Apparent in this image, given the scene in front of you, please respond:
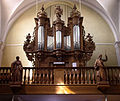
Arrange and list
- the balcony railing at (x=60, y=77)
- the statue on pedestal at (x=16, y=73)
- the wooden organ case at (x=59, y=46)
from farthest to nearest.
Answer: the wooden organ case at (x=59, y=46)
the balcony railing at (x=60, y=77)
the statue on pedestal at (x=16, y=73)

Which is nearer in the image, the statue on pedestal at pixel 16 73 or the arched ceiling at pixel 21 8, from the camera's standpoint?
the statue on pedestal at pixel 16 73

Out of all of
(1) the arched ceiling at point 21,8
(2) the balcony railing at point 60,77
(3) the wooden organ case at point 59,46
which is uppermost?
(1) the arched ceiling at point 21,8

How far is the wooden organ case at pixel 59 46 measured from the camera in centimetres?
1203

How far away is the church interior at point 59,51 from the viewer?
33.0 feet

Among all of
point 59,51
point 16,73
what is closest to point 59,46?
point 59,51

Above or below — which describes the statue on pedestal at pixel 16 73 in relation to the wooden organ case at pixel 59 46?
below

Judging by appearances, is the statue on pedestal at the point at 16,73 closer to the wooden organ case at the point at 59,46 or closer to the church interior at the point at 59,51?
the church interior at the point at 59,51

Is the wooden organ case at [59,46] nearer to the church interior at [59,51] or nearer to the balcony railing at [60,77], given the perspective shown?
the church interior at [59,51]

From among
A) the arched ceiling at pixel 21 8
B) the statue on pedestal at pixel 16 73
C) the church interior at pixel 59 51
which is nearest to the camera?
the statue on pedestal at pixel 16 73

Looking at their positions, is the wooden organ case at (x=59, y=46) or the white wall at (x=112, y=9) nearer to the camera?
the wooden organ case at (x=59, y=46)

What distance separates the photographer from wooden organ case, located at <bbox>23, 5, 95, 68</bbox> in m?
12.0

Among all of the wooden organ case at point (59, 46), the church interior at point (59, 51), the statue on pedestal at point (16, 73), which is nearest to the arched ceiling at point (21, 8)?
the church interior at point (59, 51)

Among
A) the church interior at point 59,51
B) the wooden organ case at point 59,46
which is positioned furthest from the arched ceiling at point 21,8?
the wooden organ case at point 59,46

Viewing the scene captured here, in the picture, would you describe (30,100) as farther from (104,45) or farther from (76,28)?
(104,45)
